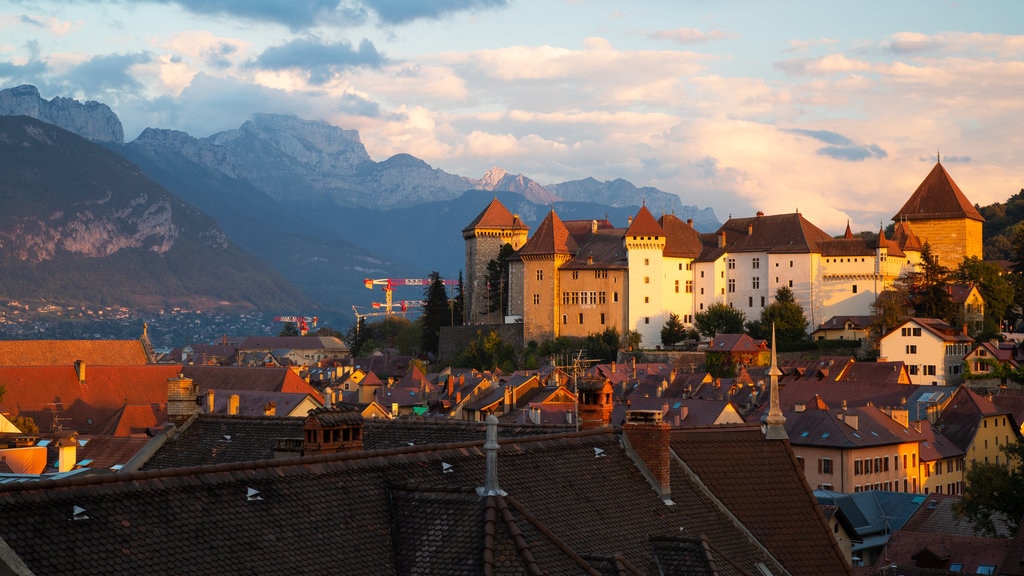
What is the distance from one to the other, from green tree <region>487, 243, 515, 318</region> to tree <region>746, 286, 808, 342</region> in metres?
26.9

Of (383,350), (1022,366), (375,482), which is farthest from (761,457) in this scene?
(383,350)

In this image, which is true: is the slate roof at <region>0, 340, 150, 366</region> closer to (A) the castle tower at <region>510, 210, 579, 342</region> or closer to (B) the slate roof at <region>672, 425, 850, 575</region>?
(A) the castle tower at <region>510, 210, 579, 342</region>

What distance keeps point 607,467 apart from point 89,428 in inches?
1834

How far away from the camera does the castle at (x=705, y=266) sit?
11900 cm

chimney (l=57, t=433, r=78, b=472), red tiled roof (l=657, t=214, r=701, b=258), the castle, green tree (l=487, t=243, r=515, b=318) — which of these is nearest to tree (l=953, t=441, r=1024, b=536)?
chimney (l=57, t=433, r=78, b=472)

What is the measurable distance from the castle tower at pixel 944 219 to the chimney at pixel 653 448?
108 m

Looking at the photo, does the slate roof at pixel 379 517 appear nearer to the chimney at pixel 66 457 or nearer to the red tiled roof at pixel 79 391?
the chimney at pixel 66 457

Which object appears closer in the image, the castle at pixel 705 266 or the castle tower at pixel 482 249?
the castle at pixel 705 266

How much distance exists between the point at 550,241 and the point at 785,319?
2449 centimetres

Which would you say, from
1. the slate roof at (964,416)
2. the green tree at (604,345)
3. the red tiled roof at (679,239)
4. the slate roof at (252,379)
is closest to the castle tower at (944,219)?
the red tiled roof at (679,239)

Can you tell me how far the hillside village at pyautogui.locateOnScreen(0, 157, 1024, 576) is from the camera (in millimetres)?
13852

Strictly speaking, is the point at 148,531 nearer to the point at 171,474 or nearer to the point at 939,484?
the point at 171,474

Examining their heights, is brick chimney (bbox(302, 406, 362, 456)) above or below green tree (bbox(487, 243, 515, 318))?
below

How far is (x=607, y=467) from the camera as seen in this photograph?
18672 millimetres
